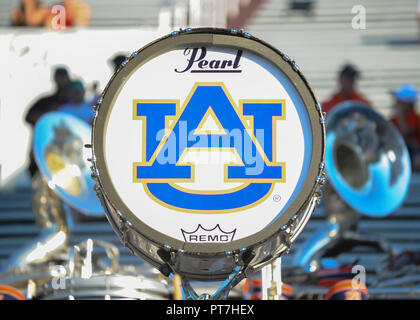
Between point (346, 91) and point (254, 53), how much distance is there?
8.89ft

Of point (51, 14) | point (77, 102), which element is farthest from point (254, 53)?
point (51, 14)

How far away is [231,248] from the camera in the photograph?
1.13m

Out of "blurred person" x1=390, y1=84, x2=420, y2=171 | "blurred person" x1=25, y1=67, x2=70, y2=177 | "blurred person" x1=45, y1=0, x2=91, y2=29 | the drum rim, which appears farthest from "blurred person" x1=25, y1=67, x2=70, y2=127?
the drum rim

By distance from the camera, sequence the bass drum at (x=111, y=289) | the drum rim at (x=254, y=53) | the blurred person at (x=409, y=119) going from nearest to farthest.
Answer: the drum rim at (x=254, y=53)
the bass drum at (x=111, y=289)
the blurred person at (x=409, y=119)

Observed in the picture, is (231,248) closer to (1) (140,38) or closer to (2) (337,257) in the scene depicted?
(2) (337,257)

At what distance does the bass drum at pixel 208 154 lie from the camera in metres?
1.14

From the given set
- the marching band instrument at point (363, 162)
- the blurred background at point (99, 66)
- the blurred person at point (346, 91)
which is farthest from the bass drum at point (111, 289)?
the blurred person at point (346, 91)

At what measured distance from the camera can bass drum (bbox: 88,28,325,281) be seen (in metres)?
1.14

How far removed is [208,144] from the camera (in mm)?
1188

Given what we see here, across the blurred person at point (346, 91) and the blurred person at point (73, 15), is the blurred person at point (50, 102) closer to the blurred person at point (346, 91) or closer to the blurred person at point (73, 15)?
the blurred person at point (73, 15)

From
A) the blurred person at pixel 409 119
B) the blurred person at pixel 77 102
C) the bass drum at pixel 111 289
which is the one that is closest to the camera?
the bass drum at pixel 111 289

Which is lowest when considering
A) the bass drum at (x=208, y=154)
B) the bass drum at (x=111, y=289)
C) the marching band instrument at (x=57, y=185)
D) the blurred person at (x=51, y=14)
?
the bass drum at (x=111, y=289)

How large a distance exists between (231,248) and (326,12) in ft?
10.3
